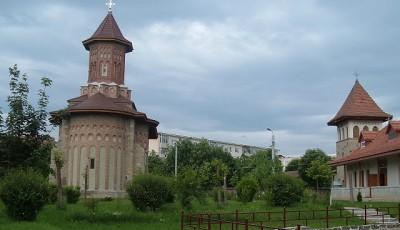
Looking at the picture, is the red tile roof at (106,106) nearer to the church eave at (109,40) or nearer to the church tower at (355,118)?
the church eave at (109,40)

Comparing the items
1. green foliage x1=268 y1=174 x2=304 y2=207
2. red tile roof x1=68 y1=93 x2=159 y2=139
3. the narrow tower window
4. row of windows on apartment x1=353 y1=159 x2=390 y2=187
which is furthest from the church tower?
the narrow tower window

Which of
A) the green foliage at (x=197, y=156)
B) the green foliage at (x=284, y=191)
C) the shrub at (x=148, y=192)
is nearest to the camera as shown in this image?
the shrub at (x=148, y=192)

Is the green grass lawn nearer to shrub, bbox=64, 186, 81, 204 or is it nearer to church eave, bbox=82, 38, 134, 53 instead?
shrub, bbox=64, 186, 81, 204

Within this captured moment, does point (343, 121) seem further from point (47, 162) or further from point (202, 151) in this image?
point (47, 162)

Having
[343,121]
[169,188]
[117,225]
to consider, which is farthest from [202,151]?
[117,225]

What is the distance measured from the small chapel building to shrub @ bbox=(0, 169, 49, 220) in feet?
67.9

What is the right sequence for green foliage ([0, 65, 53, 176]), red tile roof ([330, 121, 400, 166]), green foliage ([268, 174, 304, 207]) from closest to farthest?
1. green foliage ([0, 65, 53, 176])
2. green foliage ([268, 174, 304, 207])
3. red tile roof ([330, 121, 400, 166])

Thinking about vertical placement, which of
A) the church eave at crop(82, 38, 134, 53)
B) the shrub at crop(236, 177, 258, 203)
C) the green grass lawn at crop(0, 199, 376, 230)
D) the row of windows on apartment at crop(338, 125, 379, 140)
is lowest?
the green grass lawn at crop(0, 199, 376, 230)

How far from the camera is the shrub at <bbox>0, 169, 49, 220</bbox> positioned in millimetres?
21875

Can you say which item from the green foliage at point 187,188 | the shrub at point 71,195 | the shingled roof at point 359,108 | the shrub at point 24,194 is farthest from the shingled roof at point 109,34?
the shrub at point 24,194

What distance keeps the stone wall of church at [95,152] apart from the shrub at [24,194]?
1952cm

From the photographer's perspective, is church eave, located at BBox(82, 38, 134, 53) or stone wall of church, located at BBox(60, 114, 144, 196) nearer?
stone wall of church, located at BBox(60, 114, 144, 196)

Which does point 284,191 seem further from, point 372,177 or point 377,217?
point 372,177

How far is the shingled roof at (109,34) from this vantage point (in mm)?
49406
